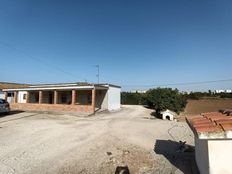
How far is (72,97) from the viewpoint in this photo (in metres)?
23.8

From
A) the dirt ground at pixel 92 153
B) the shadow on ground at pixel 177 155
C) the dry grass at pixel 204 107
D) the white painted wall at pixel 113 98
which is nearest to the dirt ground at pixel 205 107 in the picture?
the dry grass at pixel 204 107

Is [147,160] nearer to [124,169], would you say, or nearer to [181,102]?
[124,169]

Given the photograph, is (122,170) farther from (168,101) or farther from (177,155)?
(168,101)

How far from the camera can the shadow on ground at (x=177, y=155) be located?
6.26m

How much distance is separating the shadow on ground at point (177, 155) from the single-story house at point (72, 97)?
13276 mm

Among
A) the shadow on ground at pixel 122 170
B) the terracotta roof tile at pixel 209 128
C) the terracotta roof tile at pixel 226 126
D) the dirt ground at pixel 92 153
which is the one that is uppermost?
the terracotta roof tile at pixel 226 126

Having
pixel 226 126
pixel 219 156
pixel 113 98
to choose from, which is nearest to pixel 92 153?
pixel 219 156

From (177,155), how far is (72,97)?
57.9 feet

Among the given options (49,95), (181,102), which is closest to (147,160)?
(181,102)

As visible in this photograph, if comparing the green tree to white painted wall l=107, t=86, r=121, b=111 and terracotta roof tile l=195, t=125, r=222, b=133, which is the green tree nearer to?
white painted wall l=107, t=86, r=121, b=111

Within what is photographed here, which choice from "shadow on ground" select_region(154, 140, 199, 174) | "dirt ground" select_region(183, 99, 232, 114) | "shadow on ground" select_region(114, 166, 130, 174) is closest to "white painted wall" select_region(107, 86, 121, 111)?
"dirt ground" select_region(183, 99, 232, 114)

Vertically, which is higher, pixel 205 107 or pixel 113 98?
pixel 113 98

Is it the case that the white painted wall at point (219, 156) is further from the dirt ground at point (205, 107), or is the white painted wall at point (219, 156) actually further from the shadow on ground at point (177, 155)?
the dirt ground at point (205, 107)

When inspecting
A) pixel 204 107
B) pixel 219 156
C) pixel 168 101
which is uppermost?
pixel 168 101
